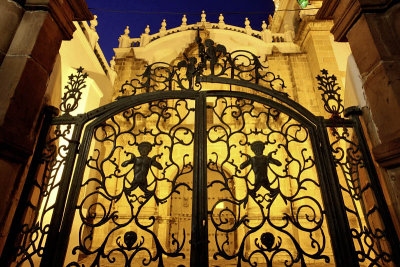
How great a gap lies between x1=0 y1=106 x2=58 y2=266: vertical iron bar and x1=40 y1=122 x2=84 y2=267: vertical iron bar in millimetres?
287

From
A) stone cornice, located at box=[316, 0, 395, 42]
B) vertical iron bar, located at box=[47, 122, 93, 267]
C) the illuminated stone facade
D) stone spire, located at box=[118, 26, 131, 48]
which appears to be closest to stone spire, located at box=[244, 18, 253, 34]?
the illuminated stone facade

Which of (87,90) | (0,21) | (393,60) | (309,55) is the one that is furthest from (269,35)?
(0,21)

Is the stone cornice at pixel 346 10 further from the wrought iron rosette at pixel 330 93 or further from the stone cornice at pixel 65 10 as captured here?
the stone cornice at pixel 65 10

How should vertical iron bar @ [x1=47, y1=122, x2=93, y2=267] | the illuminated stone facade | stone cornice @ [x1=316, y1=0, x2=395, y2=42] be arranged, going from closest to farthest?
vertical iron bar @ [x1=47, y1=122, x2=93, y2=267] < stone cornice @ [x1=316, y1=0, x2=395, y2=42] < the illuminated stone facade

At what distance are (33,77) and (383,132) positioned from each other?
3.39m

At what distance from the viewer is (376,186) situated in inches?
90.1

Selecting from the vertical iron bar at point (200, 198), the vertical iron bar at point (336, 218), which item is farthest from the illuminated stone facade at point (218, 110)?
the vertical iron bar at point (336, 218)

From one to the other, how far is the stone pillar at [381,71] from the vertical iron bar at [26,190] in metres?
3.38

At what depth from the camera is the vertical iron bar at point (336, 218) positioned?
207 cm

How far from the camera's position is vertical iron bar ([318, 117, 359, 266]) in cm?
207

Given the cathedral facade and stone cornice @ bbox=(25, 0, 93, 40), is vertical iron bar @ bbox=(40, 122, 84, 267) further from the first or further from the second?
stone cornice @ bbox=(25, 0, 93, 40)

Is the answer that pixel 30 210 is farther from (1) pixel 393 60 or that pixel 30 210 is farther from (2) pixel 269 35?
(2) pixel 269 35

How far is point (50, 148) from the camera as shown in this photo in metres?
2.56

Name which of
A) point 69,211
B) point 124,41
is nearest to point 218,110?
point 124,41
